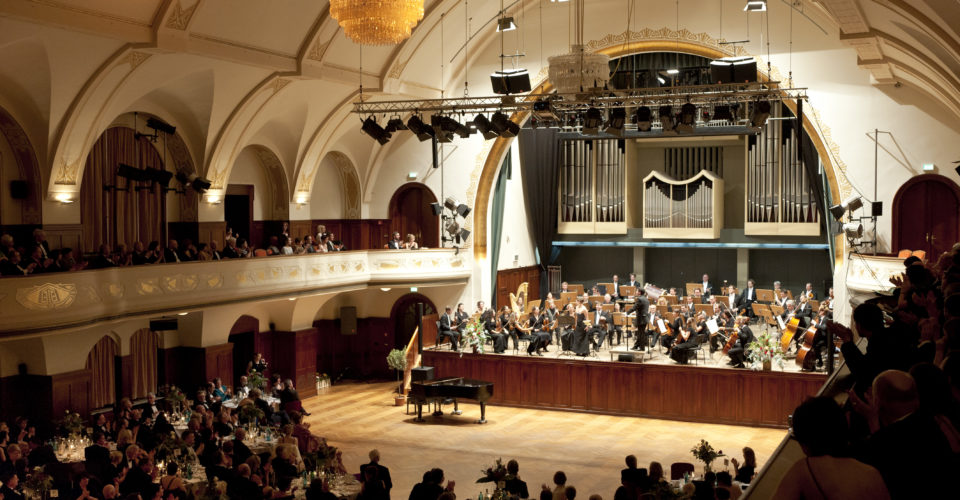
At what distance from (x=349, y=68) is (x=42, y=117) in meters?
5.79

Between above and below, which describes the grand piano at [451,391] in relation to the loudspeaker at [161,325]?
below

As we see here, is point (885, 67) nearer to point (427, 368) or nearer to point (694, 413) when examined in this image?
point (694, 413)

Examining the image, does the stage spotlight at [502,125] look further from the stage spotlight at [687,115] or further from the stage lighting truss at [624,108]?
the stage spotlight at [687,115]

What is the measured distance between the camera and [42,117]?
13734mm

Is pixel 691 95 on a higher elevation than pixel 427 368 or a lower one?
higher

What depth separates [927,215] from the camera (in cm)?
1698

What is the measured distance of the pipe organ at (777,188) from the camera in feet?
67.9

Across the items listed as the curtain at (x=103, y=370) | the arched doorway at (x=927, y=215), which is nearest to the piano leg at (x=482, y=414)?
the curtain at (x=103, y=370)

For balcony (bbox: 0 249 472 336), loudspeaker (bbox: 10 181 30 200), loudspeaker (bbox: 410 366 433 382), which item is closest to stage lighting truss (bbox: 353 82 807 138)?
balcony (bbox: 0 249 472 336)

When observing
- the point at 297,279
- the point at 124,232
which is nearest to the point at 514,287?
the point at 297,279

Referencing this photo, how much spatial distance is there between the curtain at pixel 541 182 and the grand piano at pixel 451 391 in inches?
295

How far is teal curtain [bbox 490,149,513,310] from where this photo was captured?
21.5m

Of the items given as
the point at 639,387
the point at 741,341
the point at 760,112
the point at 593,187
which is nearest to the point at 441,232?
the point at 593,187

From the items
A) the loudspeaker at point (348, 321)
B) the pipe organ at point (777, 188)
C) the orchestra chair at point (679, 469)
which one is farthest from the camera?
the loudspeaker at point (348, 321)
